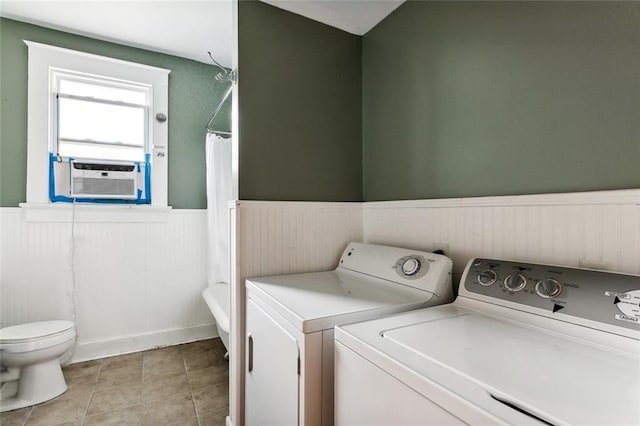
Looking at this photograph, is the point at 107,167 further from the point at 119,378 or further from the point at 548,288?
the point at 548,288

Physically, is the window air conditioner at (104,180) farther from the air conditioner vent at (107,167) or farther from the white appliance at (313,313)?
the white appliance at (313,313)

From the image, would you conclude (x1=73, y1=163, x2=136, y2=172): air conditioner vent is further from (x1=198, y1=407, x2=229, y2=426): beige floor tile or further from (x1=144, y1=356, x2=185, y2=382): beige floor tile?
(x1=198, y1=407, x2=229, y2=426): beige floor tile

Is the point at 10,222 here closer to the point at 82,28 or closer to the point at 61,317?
the point at 61,317

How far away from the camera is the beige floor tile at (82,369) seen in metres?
2.15

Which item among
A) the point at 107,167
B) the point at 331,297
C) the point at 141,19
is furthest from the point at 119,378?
the point at 141,19

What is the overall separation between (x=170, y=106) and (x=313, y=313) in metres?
2.51

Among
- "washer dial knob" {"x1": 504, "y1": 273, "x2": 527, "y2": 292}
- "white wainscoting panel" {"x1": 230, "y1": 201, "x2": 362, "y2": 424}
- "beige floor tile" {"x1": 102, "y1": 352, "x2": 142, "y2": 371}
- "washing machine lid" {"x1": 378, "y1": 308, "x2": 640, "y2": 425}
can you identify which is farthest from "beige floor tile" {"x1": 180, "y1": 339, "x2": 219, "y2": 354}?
"washer dial knob" {"x1": 504, "y1": 273, "x2": 527, "y2": 292}

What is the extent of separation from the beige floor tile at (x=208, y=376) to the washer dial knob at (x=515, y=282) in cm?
192

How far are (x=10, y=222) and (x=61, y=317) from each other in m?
0.78

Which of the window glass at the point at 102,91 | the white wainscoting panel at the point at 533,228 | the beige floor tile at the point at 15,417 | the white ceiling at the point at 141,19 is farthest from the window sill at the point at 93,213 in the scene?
the white wainscoting panel at the point at 533,228

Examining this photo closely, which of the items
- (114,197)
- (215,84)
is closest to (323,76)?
(215,84)

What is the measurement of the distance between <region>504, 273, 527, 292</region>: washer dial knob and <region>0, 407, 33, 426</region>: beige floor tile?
99.7 inches

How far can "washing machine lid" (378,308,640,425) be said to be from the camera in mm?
493

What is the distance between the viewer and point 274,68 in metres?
1.64
